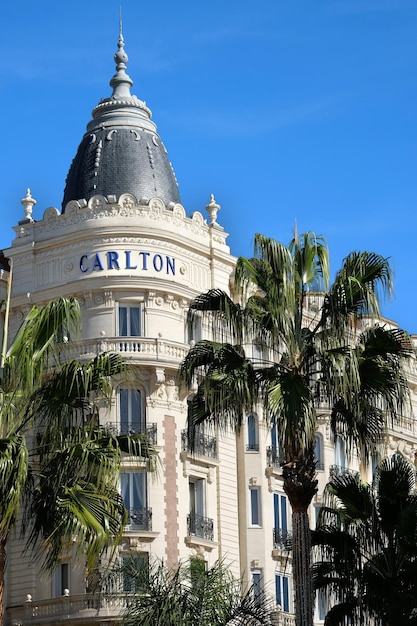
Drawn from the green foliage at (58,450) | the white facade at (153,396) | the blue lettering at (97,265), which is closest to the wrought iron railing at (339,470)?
the white facade at (153,396)

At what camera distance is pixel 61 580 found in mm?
51719

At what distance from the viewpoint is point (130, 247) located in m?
53.6

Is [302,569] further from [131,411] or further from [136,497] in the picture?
[131,411]

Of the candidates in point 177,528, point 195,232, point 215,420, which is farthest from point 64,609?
point 215,420

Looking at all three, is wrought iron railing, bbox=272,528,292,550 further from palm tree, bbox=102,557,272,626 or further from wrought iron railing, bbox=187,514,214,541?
palm tree, bbox=102,557,272,626

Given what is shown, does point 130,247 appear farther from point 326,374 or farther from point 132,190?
point 326,374

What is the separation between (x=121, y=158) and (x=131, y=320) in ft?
23.0

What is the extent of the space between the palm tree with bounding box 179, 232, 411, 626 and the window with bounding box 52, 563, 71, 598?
Result: 61.3ft

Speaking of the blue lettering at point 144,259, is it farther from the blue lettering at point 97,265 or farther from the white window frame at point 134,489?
the white window frame at point 134,489

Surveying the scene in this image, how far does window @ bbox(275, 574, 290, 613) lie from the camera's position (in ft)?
181

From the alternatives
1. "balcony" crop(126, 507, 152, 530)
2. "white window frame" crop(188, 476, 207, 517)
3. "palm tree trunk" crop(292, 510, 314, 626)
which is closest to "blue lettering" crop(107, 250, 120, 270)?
"white window frame" crop(188, 476, 207, 517)

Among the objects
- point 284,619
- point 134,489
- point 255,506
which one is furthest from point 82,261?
point 284,619

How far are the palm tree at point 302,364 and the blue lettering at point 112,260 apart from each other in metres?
18.4

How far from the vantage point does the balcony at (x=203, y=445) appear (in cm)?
5284
